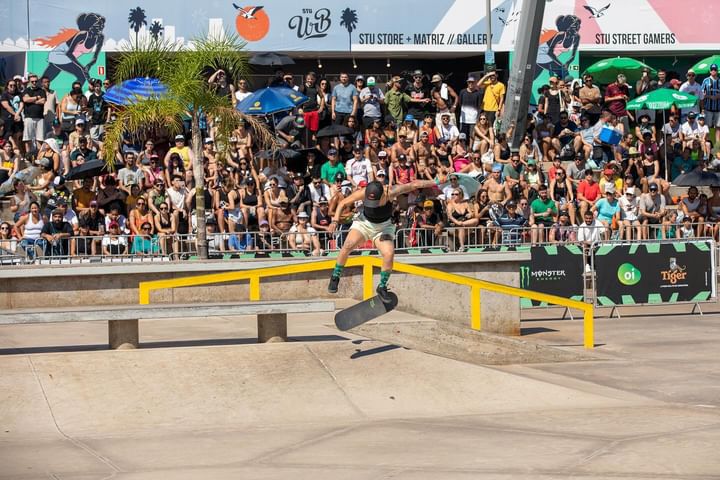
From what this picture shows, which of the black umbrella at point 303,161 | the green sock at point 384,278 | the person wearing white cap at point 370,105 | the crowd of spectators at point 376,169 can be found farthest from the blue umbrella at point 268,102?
the green sock at point 384,278

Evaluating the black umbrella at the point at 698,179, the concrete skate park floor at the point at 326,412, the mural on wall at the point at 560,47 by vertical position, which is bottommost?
the concrete skate park floor at the point at 326,412

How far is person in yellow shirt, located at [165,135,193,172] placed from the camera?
23.4 metres

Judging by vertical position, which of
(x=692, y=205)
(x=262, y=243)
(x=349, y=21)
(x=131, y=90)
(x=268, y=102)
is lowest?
(x=262, y=243)

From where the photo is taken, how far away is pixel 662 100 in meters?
27.0

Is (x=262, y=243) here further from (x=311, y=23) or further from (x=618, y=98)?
(x=618, y=98)

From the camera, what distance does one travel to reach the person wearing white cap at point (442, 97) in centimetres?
2744

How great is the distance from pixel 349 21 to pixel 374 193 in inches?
670

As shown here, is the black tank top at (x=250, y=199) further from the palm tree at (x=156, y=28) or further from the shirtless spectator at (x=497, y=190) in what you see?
the palm tree at (x=156, y=28)

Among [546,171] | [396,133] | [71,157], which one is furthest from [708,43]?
[71,157]

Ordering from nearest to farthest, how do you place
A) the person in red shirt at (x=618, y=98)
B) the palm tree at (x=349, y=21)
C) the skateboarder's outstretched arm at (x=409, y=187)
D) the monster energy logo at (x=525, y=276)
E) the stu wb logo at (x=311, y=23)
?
the skateboarder's outstretched arm at (x=409, y=187) < the monster energy logo at (x=525, y=276) < the person in red shirt at (x=618, y=98) < the stu wb logo at (x=311, y=23) < the palm tree at (x=349, y=21)

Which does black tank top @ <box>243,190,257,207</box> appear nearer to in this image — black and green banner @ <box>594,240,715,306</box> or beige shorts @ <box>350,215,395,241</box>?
black and green banner @ <box>594,240,715,306</box>

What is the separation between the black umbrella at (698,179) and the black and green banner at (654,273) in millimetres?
3150

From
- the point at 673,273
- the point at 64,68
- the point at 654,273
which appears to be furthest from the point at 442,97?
the point at 64,68

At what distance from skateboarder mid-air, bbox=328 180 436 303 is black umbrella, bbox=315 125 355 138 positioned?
35.2 feet
